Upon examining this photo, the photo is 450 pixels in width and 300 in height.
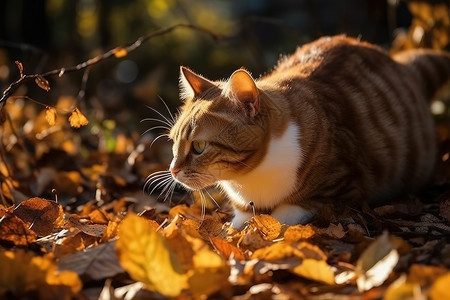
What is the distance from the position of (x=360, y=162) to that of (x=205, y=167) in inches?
26.5

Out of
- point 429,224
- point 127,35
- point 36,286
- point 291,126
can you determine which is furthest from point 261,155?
point 127,35

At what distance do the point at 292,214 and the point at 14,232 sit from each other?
1.02m

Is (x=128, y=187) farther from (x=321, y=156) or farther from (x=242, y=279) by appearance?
(x=242, y=279)

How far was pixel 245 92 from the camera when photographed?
7.66 feet

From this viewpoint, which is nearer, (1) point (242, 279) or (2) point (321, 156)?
(1) point (242, 279)

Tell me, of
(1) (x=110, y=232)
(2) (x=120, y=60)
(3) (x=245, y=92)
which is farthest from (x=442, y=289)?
(2) (x=120, y=60)

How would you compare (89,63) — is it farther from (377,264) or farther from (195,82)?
(377,264)

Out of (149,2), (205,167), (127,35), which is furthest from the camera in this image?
(127,35)

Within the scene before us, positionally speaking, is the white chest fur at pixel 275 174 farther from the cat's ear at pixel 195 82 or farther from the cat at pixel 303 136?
the cat's ear at pixel 195 82

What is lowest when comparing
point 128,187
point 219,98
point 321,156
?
point 128,187

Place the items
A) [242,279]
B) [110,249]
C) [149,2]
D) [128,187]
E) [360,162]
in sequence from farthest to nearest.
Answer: [149,2]
[128,187]
[360,162]
[110,249]
[242,279]

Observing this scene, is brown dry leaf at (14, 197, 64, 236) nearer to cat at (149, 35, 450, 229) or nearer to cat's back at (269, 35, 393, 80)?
cat at (149, 35, 450, 229)

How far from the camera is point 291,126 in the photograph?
2.48 metres

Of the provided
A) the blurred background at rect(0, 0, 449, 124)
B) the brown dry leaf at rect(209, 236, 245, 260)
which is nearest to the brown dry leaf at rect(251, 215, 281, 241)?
the brown dry leaf at rect(209, 236, 245, 260)
